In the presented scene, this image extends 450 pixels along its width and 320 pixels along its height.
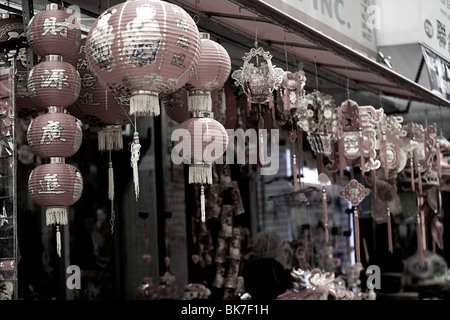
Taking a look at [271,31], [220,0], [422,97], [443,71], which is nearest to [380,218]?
[422,97]

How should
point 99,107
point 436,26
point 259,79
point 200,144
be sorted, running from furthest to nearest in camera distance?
point 436,26, point 259,79, point 99,107, point 200,144

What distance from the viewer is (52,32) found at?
405cm

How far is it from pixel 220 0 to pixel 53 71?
1.35 m

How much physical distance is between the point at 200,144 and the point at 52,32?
3.10ft

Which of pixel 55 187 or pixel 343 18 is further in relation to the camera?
pixel 343 18

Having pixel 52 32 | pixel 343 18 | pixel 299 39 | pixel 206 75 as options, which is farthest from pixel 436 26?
pixel 52 32

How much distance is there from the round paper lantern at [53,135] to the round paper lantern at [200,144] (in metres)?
0.58

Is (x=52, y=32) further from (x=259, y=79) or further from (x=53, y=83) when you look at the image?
(x=259, y=79)

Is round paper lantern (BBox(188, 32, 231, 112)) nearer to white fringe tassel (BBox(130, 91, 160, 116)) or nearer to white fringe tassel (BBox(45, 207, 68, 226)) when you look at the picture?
white fringe tassel (BBox(130, 91, 160, 116))

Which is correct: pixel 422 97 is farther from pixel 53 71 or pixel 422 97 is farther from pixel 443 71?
pixel 53 71

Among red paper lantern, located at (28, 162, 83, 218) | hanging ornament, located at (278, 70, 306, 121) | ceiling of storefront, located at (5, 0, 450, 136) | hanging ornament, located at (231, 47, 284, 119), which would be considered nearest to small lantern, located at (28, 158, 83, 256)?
red paper lantern, located at (28, 162, 83, 218)

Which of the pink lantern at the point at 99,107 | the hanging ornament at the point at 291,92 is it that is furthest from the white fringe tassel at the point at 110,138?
the hanging ornament at the point at 291,92

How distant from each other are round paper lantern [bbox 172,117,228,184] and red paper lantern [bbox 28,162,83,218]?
599 mm

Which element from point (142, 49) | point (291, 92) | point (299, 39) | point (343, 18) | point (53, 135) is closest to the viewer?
point (142, 49)
